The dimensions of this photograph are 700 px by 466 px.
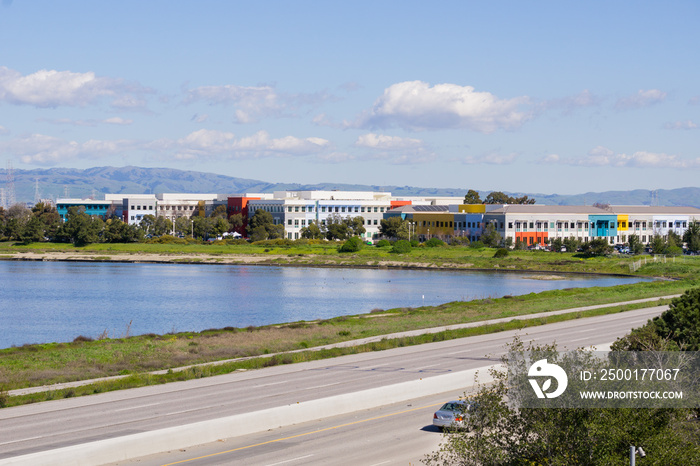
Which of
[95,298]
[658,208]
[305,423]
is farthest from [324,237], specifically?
[305,423]

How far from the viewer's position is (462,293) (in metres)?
91.1

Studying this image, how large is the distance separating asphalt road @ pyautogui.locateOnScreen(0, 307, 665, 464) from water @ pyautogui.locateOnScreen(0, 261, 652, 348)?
25.7 meters

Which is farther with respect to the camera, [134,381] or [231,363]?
[231,363]

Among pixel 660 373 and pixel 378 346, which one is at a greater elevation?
pixel 660 373

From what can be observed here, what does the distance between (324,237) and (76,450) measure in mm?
145828

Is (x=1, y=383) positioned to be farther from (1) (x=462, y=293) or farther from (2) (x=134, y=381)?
(1) (x=462, y=293)

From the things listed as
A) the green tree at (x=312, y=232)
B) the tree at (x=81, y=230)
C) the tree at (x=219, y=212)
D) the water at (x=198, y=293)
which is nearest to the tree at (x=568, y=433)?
the water at (x=198, y=293)

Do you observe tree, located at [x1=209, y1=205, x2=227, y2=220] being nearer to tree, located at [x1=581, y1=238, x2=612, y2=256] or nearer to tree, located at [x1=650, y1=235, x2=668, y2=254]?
tree, located at [x1=581, y1=238, x2=612, y2=256]

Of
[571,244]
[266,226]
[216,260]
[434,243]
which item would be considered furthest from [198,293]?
[266,226]

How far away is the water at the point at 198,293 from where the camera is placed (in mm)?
64062

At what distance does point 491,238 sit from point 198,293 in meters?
67.9

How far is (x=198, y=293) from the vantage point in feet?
292

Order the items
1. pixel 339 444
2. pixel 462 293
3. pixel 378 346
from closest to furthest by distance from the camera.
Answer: pixel 339 444, pixel 378 346, pixel 462 293

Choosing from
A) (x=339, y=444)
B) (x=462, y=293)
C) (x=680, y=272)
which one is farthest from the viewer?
(x=680, y=272)
